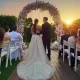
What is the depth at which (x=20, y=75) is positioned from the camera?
684cm

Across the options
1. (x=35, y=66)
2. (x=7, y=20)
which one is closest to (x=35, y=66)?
(x=35, y=66)

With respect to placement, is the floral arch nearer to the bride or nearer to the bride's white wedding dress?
the bride

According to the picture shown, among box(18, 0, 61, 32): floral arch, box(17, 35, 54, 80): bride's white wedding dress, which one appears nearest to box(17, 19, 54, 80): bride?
box(17, 35, 54, 80): bride's white wedding dress

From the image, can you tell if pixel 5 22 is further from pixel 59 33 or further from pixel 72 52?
pixel 72 52

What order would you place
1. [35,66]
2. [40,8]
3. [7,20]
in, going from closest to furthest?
[35,66] < [40,8] < [7,20]

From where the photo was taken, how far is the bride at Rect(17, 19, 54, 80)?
6.71m

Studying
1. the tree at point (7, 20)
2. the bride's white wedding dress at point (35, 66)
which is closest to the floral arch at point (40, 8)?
the bride's white wedding dress at point (35, 66)

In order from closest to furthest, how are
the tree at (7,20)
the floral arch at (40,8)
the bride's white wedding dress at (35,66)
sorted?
the bride's white wedding dress at (35,66)
the floral arch at (40,8)
the tree at (7,20)

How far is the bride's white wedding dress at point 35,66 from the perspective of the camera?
6703 millimetres

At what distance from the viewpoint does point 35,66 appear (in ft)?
23.6

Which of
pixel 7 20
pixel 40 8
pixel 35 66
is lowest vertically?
pixel 35 66

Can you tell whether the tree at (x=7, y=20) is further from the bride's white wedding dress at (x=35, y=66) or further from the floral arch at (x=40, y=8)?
the bride's white wedding dress at (x=35, y=66)

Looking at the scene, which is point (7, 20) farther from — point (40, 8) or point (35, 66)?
point (35, 66)

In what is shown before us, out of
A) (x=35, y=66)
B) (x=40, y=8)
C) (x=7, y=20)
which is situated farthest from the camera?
(x=7, y=20)
